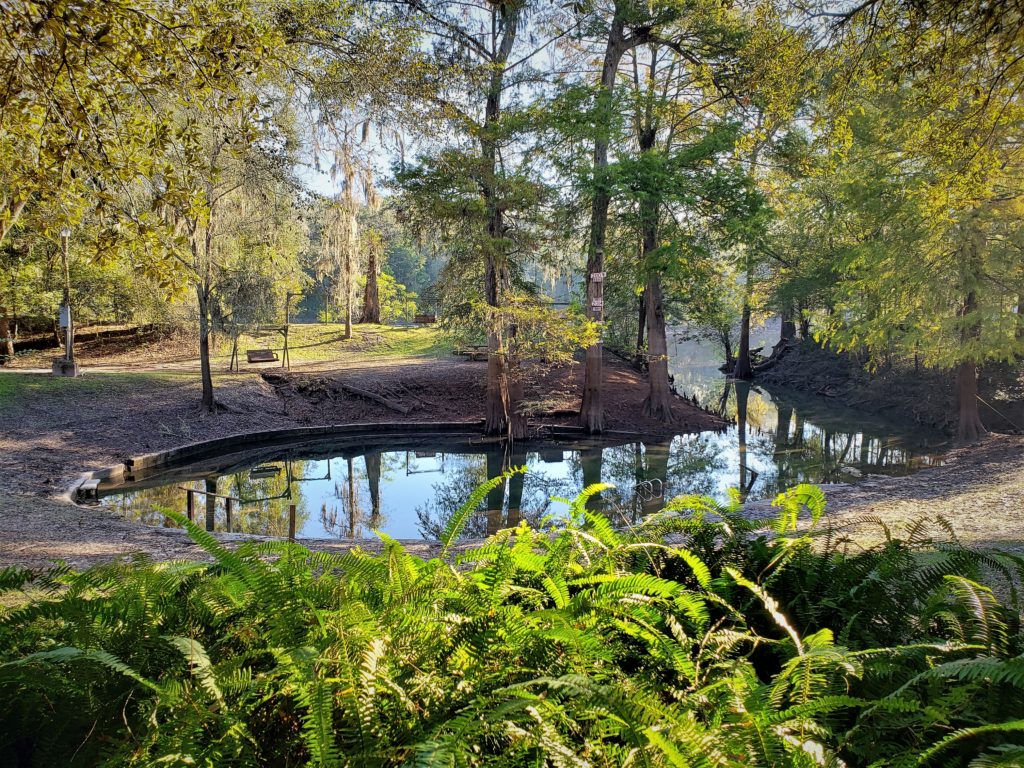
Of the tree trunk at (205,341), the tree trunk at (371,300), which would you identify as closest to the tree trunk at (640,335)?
the tree trunk at (371,300)

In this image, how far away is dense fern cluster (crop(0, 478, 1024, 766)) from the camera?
989mm

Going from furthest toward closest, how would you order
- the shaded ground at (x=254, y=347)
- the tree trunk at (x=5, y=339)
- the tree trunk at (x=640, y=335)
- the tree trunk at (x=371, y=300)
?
the tree trunk at (x=371, y=300)
the tree trunk at (x=640, y=335)
the shaded ground at (x=254, y=347)
the tree trunk at (x=5, y=339)

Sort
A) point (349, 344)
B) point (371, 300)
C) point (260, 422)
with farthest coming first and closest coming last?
1. point (371, 300)
2. point (349, 344)
3. point (260, 422)

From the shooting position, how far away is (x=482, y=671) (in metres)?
1.19

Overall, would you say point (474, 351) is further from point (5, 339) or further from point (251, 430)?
point (5, 339)

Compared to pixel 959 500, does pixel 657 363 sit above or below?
above

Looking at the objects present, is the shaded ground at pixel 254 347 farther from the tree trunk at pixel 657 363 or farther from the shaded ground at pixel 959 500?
the shaded ground at pixel 959 500

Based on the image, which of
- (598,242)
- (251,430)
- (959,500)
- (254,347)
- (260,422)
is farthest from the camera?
(254,347)

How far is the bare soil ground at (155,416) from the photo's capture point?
25.1 ft

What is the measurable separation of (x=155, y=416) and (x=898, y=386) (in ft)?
84.4

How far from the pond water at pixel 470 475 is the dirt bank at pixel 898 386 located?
136cm

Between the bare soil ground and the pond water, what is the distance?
1203 mm

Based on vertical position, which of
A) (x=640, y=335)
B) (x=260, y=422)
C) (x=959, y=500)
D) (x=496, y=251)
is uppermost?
(x=496, y=251)

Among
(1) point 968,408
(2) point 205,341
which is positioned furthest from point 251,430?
(1) point 968,408
